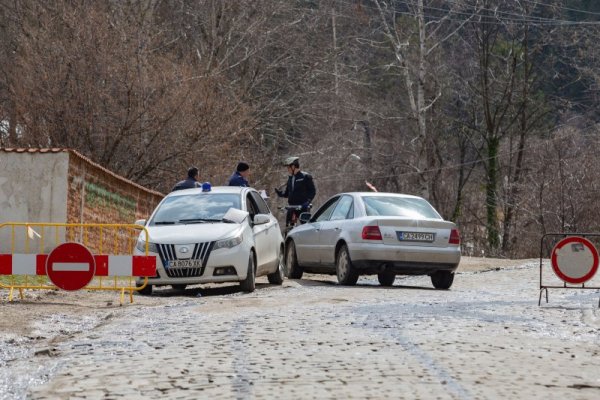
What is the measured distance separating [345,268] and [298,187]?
4279mm

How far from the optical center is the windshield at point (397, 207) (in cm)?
1953

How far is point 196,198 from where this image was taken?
18891 mm

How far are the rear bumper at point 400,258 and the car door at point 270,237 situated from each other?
110 centimetres

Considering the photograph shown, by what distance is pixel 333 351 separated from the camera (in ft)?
31.7

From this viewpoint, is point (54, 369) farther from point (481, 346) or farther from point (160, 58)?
point (160, 58)

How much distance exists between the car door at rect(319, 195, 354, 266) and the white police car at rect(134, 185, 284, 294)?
0.97m

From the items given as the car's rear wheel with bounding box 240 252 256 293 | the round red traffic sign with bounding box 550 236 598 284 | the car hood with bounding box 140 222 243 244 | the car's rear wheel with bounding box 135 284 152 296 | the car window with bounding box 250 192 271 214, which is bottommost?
the car's rear wheel with bounding box 135 284 152 296

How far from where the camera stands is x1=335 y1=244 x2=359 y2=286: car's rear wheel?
1919cm

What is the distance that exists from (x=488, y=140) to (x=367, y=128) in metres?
6.86

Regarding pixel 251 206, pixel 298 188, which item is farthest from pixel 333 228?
pixel 298 188

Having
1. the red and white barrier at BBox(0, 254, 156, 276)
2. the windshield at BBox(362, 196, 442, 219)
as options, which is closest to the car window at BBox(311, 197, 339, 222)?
the windshield at BBox(362, 196, 442, 219)

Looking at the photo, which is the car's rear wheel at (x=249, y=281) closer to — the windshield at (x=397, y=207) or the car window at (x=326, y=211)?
the windshield at (x=397, y=207)

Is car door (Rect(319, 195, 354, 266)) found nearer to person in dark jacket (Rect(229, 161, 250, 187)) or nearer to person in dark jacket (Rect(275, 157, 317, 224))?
person in dark jacket (Rect(229, 161, 250, 187))

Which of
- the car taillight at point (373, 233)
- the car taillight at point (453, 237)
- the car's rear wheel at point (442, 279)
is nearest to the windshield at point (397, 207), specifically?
the car taillight at point (453, 237)
